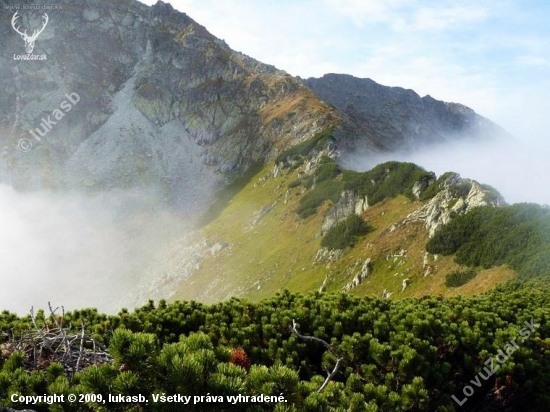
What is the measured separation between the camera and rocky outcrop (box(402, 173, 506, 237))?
44.6 meters

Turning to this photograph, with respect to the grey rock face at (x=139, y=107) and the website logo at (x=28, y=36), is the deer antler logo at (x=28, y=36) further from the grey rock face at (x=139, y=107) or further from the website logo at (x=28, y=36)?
the grey rock face at (x=139, y=107)

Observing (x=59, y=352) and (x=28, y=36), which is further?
(x=28, y=36)

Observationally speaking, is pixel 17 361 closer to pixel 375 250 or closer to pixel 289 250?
pixel 375 250

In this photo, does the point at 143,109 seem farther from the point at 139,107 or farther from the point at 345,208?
the point at 345,208

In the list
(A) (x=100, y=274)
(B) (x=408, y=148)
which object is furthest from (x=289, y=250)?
(B) (x=408, y=148)

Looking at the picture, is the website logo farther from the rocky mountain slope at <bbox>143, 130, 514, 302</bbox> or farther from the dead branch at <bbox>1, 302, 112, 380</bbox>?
the dead branch at <bbox>1, 302, 112, 380</bbox>

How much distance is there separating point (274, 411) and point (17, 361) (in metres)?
4.80

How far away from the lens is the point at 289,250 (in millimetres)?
65188

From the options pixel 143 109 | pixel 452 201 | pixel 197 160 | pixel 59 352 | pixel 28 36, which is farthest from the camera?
pixel 28 36

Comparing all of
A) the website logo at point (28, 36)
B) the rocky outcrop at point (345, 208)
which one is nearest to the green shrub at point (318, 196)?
the rocky outcrop at point (345, 208)

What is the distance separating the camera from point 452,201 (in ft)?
154

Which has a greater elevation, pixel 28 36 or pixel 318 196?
pixel 28 36

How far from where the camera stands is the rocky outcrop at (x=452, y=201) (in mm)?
44625

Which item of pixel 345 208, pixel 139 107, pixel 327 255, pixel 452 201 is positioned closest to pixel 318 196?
pixel 345 208
